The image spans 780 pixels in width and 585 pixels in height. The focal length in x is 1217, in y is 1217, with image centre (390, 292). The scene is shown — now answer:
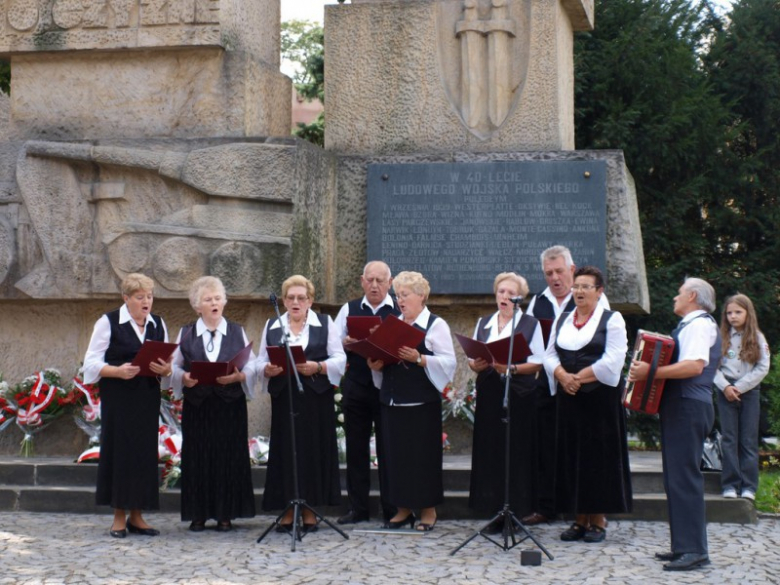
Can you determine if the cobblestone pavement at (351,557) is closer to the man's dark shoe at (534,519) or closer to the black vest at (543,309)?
the man's dark shoe at (534,519)


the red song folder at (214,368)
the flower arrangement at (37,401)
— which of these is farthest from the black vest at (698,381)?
the flower arrangement at (37,401)

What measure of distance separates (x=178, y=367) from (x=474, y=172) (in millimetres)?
2777

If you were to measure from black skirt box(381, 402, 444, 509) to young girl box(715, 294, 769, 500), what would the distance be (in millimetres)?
1868

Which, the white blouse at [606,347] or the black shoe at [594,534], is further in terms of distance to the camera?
the black shoe at [594,534]

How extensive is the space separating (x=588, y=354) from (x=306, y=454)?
174 centimetres

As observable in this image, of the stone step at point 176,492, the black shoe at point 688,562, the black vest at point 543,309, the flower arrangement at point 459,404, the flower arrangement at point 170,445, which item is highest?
the black vest at point 543,309

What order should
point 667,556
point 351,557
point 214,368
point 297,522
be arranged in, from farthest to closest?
point 214,368 < point 297,522 < point 351,557 < point 667,556

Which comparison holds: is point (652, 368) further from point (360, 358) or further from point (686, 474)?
point (360, 358)

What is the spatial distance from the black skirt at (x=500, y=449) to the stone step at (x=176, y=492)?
44 cm

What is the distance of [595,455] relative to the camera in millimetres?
6641

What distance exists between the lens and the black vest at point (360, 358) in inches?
288

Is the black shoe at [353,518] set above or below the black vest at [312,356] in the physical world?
below

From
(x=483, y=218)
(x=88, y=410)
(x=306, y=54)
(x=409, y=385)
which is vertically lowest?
(x=88, y=410)

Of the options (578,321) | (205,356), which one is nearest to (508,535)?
(578,321)
